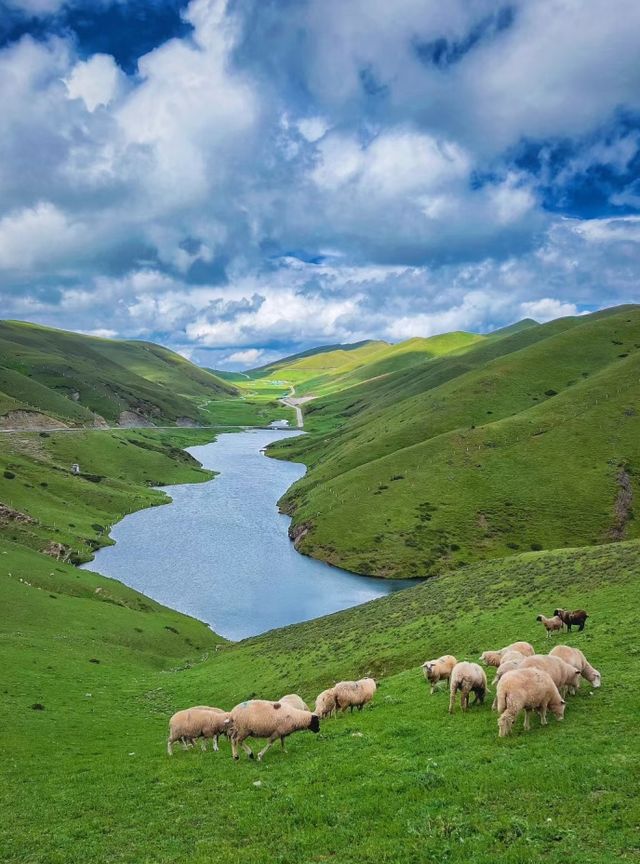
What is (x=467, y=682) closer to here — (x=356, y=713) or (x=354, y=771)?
→ (x=354, y=771)

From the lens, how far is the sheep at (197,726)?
22234 millimetres

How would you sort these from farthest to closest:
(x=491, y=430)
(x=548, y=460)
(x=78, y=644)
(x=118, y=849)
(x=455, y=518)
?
1. (x=491, y=430)
2. (x=548, y=460)
3. (x=455, y=518)
4. (x=78, y=644)
5. (x=118, y=849)

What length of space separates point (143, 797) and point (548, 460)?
117m

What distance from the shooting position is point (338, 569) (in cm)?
10406

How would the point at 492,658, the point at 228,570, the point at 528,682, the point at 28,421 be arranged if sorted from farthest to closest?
the point at 28,421, the point at 228,570, the point at 492,658, the point at 528,682

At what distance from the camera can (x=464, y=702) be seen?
70.7ft

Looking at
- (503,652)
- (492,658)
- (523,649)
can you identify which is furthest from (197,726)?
(523,649)

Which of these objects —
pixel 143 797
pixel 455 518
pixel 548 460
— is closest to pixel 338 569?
pixel 455 518

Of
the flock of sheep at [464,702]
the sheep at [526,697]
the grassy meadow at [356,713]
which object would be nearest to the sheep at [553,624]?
the grassy meadow at [356,713]

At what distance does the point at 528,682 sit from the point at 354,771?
635 centimetres

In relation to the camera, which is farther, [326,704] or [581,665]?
[326,704]

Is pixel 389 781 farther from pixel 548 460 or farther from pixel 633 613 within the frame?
pixel 548 460

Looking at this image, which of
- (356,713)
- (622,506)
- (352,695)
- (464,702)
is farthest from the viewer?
(622,506)

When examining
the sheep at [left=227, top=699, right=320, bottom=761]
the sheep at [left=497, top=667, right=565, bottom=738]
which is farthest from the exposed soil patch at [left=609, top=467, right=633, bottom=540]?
the sheep at [left=227, top=699, right=320, bottom=761]
